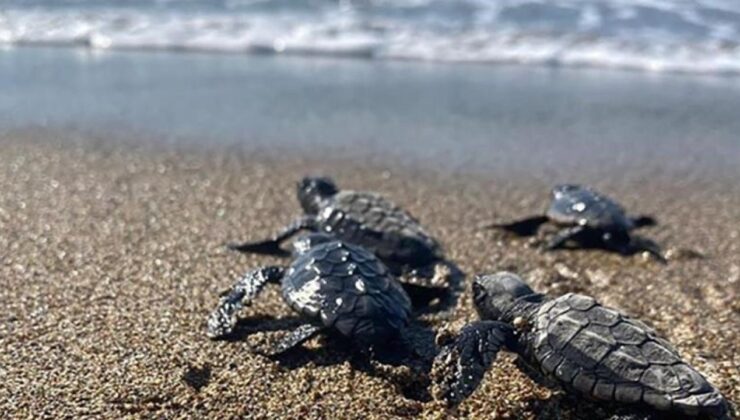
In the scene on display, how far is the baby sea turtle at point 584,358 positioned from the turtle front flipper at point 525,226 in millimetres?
1850

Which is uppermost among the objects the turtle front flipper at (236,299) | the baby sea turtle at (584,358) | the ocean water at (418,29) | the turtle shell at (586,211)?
the baby sea turtle at (584,358)

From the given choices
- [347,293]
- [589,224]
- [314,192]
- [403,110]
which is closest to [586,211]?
[589,224]

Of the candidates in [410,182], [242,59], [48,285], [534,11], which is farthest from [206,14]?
[48,285]

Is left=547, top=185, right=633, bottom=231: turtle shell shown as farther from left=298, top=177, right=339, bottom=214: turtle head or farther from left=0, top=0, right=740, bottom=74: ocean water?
left=0, top=0, right=740, bottom=74: ocean water

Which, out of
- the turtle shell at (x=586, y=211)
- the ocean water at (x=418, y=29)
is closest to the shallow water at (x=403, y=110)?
the ocean water at (x=418, y=29)

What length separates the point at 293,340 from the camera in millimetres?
3145

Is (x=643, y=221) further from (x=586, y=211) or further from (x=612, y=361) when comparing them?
(x=612, y=361)

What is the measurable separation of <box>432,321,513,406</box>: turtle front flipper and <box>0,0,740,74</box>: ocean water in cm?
847

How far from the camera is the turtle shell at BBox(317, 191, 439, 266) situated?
423 cm

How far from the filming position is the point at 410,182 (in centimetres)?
604

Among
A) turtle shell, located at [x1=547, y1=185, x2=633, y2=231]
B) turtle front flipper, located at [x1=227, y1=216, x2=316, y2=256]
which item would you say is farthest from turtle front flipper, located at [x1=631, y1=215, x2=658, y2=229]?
turtle front flipper, located at [x1=227, y1=216, x2=316, y2=256]

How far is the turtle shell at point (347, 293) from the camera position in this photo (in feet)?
10.1

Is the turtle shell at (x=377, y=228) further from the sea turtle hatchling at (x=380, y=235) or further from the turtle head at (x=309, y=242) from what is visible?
the turtle head at (x=309, y=242)

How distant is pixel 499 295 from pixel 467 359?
23.4 inches
